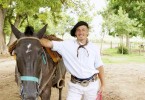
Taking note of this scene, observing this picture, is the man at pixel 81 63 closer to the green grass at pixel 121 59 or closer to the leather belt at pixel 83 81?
the leather belt at pixel 83 81

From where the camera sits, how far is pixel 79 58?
517 cm

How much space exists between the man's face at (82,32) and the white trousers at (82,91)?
0.70 metres

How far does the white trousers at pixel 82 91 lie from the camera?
5.16 metres

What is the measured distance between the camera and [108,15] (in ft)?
121

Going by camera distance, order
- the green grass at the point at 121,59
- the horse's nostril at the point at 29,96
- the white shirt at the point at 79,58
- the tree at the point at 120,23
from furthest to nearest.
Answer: the tree at the point at 120,23 < the green grass at the point at 121,59 < the white shirt at the point at 79,58 < the horse's nostril at the point at 29,96

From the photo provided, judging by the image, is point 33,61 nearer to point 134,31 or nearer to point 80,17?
point 80,17

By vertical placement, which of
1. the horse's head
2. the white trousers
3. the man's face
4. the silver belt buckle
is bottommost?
the white trousers

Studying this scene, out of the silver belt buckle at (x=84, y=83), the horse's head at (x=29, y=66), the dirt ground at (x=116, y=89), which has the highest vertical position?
the horse's head at (x=29, y=66)

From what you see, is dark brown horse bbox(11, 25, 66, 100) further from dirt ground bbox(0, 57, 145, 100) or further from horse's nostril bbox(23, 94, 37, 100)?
dirt ground bbox(0, 57, 145, 100)

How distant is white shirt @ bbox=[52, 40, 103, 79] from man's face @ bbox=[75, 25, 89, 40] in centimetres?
12

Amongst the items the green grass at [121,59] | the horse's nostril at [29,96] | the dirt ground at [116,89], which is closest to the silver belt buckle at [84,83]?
the horse's nostril at [29,96]

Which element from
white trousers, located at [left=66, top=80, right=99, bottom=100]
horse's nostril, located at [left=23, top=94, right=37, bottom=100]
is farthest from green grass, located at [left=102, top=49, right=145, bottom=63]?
horse's nostril, located at [left=23, top=94, right=37, bottom=100]

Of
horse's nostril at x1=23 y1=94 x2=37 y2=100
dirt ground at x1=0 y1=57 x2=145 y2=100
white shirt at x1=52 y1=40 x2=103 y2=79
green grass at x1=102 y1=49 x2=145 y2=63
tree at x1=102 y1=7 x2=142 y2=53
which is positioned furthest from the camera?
tree at x1=102 y1=7 x2=142 y2=53

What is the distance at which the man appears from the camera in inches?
203
